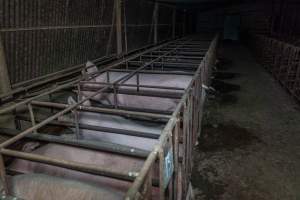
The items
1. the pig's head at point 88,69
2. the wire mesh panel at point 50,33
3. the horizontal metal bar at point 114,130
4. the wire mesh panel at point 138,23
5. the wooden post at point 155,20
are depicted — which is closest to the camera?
the horizontal metal bar at point 114,130

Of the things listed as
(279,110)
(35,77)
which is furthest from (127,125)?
(279,110)

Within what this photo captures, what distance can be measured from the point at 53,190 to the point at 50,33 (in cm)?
221

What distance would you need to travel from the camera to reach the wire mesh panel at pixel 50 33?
224 centimetres

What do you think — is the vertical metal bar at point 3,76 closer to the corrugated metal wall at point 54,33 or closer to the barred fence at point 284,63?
the corrugated metal wall at point 54,33

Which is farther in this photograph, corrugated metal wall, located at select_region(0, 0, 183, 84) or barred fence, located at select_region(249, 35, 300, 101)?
barred fence, located at select_region(249, 35, 300, 101)

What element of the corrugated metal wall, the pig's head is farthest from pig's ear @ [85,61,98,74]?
the corrugated metal wall

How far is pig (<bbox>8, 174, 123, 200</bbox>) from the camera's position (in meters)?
1.00

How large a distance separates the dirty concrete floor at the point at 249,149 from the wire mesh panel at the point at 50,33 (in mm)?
2091

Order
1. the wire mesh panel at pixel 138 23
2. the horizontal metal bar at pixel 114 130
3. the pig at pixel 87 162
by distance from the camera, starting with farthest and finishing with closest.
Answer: the wire mesh panel at pixel 138 23 < the horizontal metal bar at pixel 114 130 < the pig at pixel 87 162

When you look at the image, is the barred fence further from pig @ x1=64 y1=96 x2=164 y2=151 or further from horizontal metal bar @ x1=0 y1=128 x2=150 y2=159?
horizontal metal bar @ x1=0 y1=128 x2=150 y2=159

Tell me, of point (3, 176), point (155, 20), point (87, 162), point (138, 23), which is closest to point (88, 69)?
point (87, 162)

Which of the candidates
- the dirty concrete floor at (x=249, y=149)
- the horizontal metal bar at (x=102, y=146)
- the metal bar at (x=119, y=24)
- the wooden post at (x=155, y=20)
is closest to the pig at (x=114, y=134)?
the horizontal metal bar at (x=102, y=146)

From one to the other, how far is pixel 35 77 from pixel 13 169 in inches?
54.2

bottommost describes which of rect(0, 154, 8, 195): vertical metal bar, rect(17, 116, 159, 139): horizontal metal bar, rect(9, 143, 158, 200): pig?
rect(9, 143, 158, 200): pig
